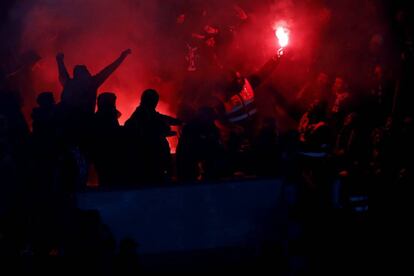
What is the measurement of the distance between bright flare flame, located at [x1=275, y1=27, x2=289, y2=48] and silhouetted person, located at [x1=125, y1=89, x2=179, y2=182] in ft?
11.7

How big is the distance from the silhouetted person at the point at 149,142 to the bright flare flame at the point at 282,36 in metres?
3.58

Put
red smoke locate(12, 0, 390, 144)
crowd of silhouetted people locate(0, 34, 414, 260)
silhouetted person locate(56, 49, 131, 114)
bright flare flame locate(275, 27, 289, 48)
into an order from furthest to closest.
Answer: red smoke locate(12, 0, 390, 144)
bright flare flame locate(275, 27, 289, 48)
silhouetted person locate(56, 49, 131, 114)
crowd of silhouetted people locate(0, 34, 414, 260)

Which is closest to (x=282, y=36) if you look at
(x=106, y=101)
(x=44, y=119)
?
(x=106, y=101)

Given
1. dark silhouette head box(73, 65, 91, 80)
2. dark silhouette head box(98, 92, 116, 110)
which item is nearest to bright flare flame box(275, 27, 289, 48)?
dark silhouette head box(73, 65, 91, 80)

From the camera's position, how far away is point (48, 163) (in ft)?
17.8

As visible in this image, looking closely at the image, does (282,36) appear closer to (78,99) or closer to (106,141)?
(78,99)

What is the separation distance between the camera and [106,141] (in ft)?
19.3

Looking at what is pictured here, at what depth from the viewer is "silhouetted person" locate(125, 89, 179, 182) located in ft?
18.9

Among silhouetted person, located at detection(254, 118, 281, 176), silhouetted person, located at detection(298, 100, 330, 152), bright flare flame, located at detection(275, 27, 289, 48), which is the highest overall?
bright flare flame, located at detection(275, 27, 289, 48)

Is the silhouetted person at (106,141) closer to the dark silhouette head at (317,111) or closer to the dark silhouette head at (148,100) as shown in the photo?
the dark silhouette head at (148,100)

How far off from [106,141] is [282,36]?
4391mm

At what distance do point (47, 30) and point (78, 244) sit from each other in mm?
5461

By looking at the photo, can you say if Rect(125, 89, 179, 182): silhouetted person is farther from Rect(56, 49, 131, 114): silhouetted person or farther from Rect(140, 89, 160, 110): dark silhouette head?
Rect(56, 49, 131, 114): silhouetted person

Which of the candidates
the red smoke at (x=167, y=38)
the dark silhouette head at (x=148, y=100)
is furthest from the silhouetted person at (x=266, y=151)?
the red smoke at (x=167, y=38)
